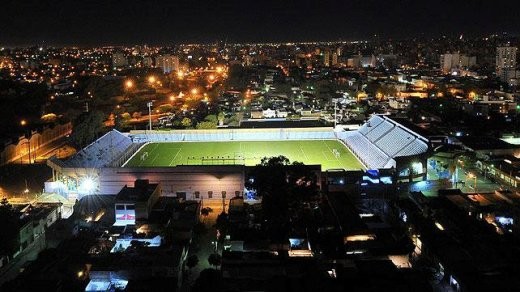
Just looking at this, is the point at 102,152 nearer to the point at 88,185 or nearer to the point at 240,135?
the point at 88,185

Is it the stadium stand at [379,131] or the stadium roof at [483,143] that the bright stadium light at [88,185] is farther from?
the stadium roof at [483,143]

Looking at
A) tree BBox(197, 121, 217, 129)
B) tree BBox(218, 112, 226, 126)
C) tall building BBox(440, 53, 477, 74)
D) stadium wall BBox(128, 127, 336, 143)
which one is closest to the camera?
stadium wall BBox(128, 127, 336, 143)

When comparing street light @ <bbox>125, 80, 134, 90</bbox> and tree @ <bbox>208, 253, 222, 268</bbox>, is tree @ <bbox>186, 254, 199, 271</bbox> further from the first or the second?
street light @ <bbox>125, 80, 134, 90</bbox>

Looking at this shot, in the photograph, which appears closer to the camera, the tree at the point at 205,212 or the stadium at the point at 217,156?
the tree at the point at 205,212

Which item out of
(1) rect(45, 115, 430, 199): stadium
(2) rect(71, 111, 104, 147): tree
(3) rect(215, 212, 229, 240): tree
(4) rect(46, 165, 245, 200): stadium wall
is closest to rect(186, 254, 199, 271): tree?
(3) rect(215, 212, 229, 240): tree

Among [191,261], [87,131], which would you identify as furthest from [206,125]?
[191,261]

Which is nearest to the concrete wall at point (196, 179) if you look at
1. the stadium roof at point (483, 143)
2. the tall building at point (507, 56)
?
the stadium roof at point (483, 143)

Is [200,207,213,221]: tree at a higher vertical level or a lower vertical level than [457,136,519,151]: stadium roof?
lower

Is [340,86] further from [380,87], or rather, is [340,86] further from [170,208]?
[170,208]
